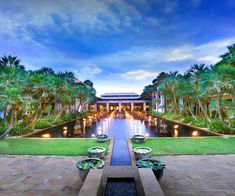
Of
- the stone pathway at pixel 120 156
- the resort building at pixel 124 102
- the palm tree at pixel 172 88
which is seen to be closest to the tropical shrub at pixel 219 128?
the stone pathway at pixel 120 156

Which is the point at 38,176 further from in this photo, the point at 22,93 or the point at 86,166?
the point at 22,93

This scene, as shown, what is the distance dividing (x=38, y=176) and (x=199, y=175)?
16.7 ft

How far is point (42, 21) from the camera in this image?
15375 mm

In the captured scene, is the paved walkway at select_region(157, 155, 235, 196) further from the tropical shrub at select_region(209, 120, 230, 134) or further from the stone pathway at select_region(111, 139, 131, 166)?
the tropical shrub at select_region(209, 120, 230, 134)

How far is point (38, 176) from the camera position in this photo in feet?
21.9

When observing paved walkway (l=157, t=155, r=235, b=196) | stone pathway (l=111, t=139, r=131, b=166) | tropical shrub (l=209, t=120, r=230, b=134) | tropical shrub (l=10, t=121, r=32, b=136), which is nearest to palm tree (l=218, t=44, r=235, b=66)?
tropical shrub (l=209, t=120, r=230, b=134)

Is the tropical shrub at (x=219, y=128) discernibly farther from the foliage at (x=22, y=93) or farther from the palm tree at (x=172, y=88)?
the foliage at (x=22, y=93)

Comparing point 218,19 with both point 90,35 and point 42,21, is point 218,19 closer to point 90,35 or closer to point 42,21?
point 90,35

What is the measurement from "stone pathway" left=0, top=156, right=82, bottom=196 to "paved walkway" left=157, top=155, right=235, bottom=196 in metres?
2.72

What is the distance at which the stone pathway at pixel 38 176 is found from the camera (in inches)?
219

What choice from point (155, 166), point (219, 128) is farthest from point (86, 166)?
point (219, 128)

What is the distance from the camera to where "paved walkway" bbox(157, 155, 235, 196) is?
548 cm

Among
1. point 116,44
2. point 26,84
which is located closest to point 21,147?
point 26,84

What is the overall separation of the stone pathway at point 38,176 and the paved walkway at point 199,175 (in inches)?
107
